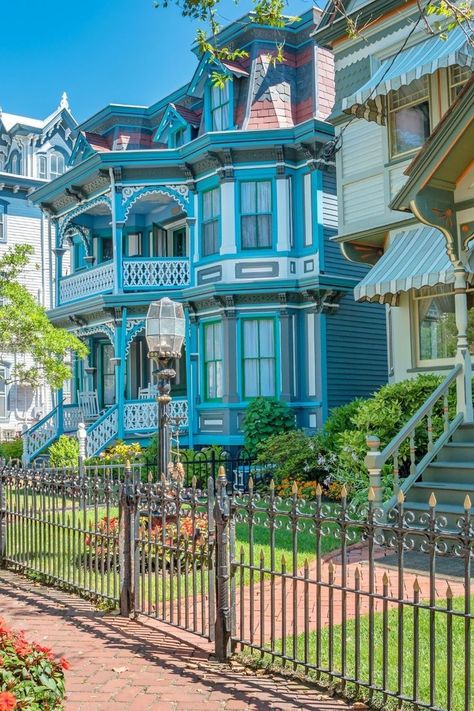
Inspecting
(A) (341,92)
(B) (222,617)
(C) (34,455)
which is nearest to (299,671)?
(B) (222,617)

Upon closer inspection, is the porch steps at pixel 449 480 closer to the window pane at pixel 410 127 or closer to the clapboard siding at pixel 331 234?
the window pane at pixel 410 127

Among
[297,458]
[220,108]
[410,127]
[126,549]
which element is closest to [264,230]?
[220,108]

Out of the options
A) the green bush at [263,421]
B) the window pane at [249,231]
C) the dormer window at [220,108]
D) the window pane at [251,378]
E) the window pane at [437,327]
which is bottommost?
the green bush at [263,421]

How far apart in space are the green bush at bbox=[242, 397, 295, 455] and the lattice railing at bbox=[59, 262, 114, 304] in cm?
598

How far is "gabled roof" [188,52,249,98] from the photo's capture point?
66.9ft

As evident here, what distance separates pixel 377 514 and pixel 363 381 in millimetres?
15553

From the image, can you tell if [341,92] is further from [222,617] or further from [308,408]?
[222,617]

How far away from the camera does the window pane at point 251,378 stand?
19750 millimetres

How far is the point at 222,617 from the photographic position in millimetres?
6043

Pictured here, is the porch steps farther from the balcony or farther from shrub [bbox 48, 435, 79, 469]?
the balcony

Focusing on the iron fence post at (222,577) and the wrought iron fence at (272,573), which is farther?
the iron fence post at (222,577)

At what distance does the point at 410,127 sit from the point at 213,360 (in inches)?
342

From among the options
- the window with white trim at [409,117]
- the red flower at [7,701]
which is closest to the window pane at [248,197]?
the window with white trim at [409,117]

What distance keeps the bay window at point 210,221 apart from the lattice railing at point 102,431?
16.5 feet
